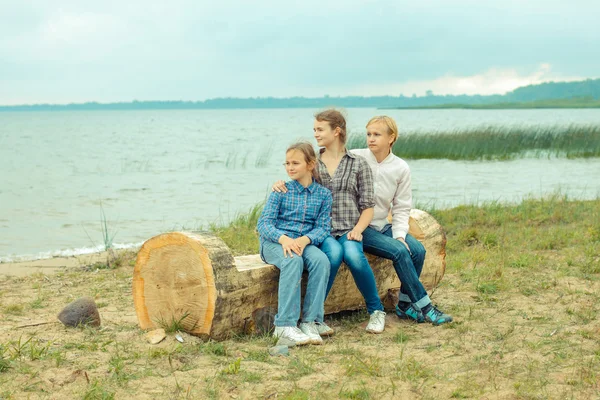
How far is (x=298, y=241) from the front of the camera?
4.49 meters

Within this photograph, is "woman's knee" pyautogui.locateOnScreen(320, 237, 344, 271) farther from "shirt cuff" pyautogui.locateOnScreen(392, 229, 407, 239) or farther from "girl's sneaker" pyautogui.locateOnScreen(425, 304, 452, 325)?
"girl's sneaker" pyautogui.locateOnScreen(425, 304, 452, 325)

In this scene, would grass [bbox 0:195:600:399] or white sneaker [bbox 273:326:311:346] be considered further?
white sneaker [bbox 273:326:311:346]

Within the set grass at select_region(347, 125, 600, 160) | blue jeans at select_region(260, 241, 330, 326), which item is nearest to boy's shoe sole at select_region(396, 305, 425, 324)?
blue jeans at select_region(260, 241, 330, 326)

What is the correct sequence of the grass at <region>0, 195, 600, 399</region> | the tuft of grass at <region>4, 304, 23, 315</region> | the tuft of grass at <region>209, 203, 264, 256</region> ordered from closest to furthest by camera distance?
the grass at <region>0, 195, 600, 399</region> → the tuft of grass at <region>4, 304, 23, 315</region> → the tuft of grass at <region>209, 203, 264, 256</region>

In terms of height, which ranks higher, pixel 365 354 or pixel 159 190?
pixel 365 354

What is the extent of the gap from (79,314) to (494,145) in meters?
19.7

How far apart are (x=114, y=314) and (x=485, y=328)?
9.67 feet

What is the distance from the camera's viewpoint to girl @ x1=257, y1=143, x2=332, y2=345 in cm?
438

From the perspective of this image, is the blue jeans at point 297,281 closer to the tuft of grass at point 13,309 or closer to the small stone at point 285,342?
the small stone at point 285,342

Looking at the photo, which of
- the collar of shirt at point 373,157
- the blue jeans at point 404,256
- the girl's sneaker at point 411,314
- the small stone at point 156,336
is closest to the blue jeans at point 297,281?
the blue jeans at point 404,256

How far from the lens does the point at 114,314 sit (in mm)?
5383

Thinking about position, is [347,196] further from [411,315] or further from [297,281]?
[411,315]

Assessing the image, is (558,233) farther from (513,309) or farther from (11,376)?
(11,376)

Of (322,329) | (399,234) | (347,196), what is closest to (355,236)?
(347,196)
